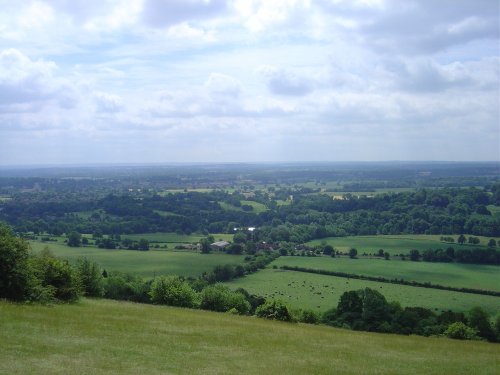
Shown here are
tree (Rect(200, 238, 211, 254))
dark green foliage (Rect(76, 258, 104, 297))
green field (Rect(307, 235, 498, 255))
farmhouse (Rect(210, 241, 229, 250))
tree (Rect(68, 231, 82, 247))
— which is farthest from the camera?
farmhouse (Rect(210, 241, 229, 250))

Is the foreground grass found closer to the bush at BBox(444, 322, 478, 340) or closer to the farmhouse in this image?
the bush at BBox(444, 322, 478, 340)

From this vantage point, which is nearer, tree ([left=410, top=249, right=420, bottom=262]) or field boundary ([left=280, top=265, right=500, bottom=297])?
field boundary ([left=280, top=265, right=500, bottom=297])

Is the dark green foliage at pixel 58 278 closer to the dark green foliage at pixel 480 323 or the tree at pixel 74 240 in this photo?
the dark green foliage at pixel 480 323

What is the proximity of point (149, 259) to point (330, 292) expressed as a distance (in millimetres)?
38499

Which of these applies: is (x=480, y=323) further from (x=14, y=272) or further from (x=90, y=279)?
(x=14, y=272)

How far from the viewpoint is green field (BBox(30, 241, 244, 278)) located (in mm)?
85981

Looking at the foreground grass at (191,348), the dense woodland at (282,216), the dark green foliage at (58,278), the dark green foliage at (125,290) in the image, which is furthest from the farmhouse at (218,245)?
the foreground grass at (191,348)

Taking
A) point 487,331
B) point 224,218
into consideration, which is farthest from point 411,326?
point 224,218

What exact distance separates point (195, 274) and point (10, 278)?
56139 millimetres

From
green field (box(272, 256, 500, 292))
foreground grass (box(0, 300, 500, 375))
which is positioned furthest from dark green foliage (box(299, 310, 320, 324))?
green field (box(272, 256, 500, 292))

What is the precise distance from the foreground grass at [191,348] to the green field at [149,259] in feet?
173

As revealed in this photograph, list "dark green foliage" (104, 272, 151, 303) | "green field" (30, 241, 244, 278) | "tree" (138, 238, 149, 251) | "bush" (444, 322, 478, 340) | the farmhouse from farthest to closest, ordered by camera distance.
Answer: the farmhouse, "tree" (138, 238, 149, 251), "green field" (30, 241, 244, 278), "dark green foliage" (104, 272, 151, 303), "bush" (444, 322, 478, 340)

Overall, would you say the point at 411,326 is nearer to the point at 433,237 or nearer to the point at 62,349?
the point at 62,349

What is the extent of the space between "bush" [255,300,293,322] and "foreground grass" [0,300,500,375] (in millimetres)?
4964
